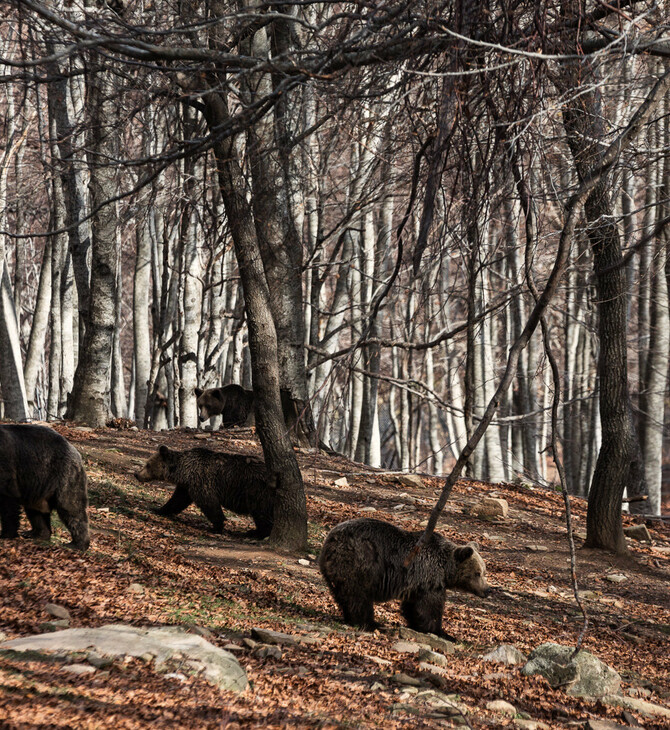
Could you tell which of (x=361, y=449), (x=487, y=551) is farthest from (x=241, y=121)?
(x=361, y=449)

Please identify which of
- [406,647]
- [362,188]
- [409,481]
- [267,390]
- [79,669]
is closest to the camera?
[79,669]

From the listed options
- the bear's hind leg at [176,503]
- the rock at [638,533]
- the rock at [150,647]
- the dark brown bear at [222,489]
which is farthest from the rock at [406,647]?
the rock at [638,533]

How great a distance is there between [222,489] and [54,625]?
16.7ft

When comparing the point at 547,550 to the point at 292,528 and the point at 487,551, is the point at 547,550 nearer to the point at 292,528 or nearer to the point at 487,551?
the point at 487,551

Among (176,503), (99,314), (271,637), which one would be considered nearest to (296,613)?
(271,637)

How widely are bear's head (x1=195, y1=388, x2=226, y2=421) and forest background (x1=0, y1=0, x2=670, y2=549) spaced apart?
1.85ft

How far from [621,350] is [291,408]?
5198mm

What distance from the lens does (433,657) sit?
20.3 ft

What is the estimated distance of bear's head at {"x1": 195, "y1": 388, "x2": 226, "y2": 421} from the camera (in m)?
21.1

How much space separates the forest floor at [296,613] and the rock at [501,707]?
65mm

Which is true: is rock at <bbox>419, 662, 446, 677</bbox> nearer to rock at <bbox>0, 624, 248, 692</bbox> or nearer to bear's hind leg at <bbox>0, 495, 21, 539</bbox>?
rock at <bbox>0, 624, 248, 692</bbox>

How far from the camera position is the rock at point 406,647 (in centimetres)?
650

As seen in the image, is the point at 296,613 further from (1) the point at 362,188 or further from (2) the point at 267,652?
(1) the point at 362,188

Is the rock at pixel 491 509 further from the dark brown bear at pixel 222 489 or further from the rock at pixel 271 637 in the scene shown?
the rock at pixel 271 637
